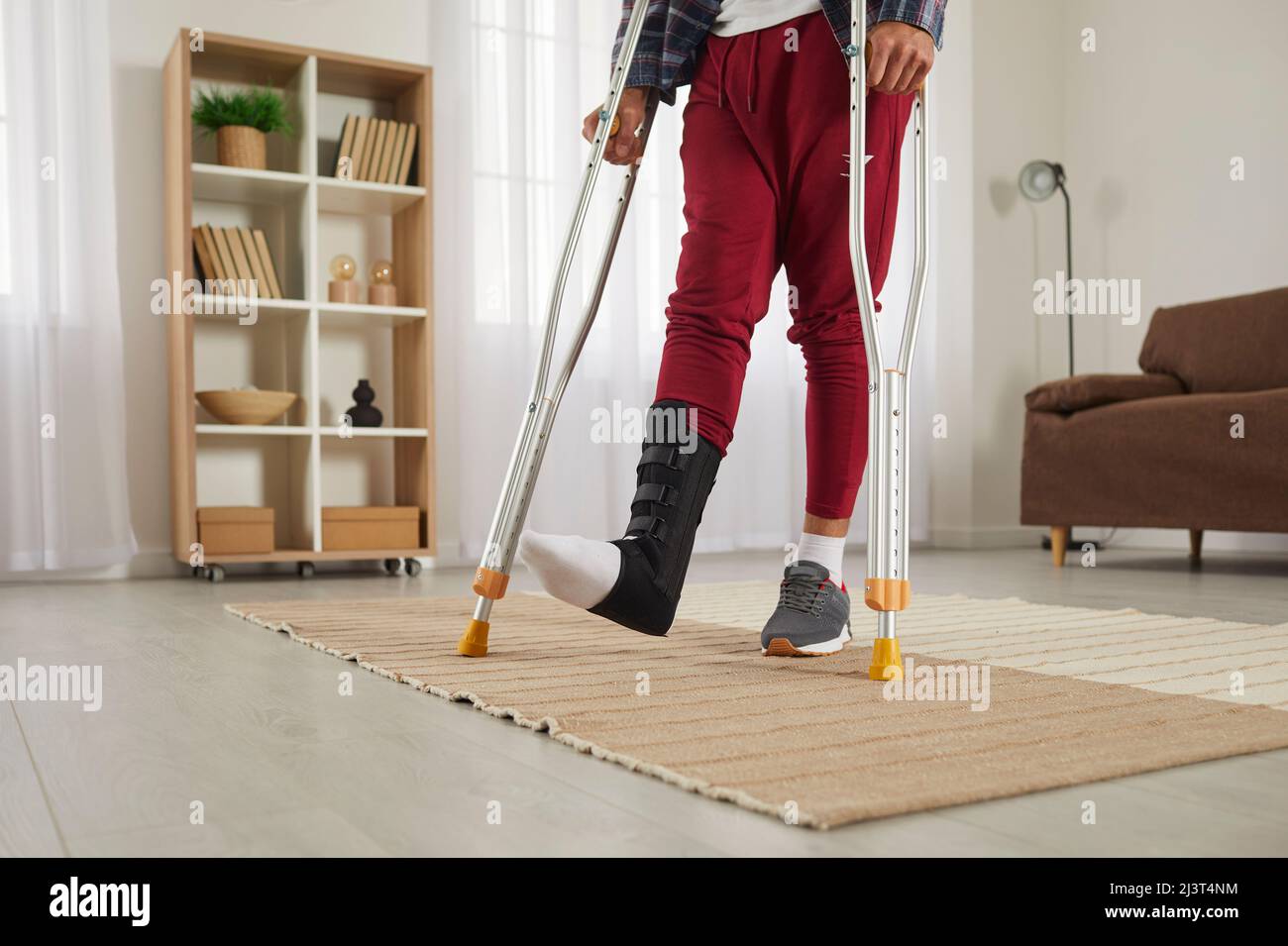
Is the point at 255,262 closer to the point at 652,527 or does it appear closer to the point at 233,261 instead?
the point at 233,261

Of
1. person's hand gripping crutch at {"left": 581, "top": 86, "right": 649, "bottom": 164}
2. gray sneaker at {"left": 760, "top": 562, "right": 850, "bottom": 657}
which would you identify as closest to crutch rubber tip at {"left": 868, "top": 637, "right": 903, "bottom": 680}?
gray sneaker at {"left": 760, "top": 562, "right": 850, "bottom": 657}

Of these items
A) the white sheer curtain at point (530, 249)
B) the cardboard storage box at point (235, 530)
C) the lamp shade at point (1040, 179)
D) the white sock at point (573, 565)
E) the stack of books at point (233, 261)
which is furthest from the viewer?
the lamp shade at point (1040, 179)

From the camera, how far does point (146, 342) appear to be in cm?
328

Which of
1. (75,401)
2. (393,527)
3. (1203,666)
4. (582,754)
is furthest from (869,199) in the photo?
(75,401)

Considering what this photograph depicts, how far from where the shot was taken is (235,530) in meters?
3.07

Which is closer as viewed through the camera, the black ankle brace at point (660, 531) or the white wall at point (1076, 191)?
the black ankle brace at point (660, 531)

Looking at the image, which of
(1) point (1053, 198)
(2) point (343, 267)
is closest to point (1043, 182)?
(1) point (1053, 198)

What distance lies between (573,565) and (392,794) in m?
0.41

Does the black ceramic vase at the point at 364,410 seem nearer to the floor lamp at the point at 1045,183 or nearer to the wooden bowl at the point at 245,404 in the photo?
the wooden bowl at the point at 245,404

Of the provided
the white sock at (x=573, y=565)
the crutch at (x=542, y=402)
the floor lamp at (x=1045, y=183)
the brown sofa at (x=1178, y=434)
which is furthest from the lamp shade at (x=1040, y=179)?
the white sock at (x=573, y=565)

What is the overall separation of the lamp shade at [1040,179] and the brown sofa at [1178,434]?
89 cm

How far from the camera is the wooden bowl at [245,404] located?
3.13 m

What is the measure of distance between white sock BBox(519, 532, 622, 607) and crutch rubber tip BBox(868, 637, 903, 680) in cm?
29
